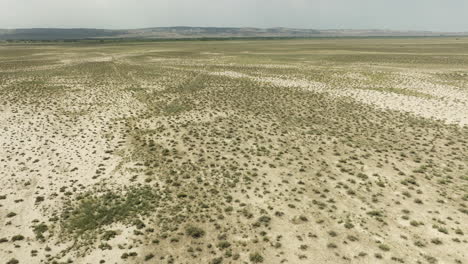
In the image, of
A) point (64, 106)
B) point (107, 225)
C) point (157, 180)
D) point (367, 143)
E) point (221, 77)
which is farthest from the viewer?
point (221, 77)

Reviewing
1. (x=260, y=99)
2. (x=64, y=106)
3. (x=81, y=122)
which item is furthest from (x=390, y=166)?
(x=64, y=106)

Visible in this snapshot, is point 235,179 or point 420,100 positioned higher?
point 420,100

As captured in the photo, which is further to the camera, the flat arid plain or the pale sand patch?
the pale sand patch

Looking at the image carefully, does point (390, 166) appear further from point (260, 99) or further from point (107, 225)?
point (260, 99)

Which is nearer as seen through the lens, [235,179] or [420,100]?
[235,179]

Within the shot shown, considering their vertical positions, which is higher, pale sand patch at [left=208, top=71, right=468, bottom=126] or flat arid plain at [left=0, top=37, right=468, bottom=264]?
pale sand patch at [left=208, top=71, right=468, bottom=126]

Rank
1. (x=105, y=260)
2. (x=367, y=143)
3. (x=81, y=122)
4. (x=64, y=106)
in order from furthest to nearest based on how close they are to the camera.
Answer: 1. (x=64, y=106)
2. (x=81, y=122)
3. (x=367, y=143)
4. (x=105, y=260)

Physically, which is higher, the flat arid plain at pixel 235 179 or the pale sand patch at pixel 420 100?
the pale sand patch at pixel 420 100

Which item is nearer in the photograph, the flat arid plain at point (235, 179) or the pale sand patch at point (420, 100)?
the flat arid plain at point (235, 179)
